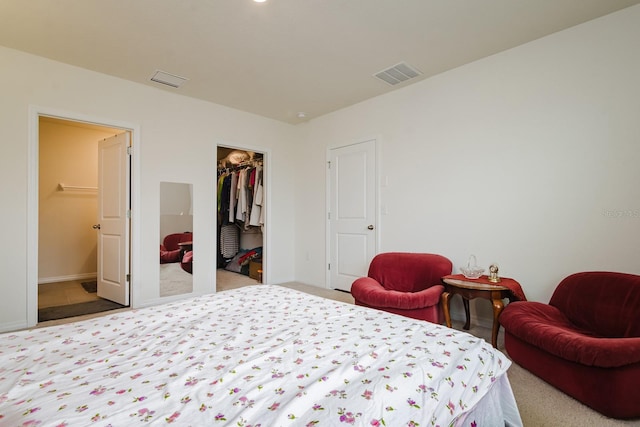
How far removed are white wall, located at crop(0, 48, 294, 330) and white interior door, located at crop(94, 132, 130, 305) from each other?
17 centimetres

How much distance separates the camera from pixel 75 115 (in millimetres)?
3092

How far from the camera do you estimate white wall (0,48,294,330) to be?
9.17 ft

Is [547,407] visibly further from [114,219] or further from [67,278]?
[67,278]

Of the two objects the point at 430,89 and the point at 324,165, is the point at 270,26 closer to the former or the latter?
the point at 430,89

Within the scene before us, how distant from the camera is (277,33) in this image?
2.53 meters

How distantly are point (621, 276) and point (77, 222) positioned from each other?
687 cm

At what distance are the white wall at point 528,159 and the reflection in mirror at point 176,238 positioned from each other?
2.44 m

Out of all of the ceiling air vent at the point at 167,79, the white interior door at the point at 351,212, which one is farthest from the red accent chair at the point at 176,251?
the white interior door at the point at 351,212

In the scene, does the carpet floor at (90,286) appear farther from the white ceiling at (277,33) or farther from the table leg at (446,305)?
the table leg at (446,305)

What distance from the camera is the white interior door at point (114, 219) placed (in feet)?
11.6

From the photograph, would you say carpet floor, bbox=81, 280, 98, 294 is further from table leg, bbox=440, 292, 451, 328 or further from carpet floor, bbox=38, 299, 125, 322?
table leg, bbox=440, 292, 451, 328

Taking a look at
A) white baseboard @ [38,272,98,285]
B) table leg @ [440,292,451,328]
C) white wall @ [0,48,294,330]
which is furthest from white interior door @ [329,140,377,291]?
white baseboard @ [38,272,98,285]

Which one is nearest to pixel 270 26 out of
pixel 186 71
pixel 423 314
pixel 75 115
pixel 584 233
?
pixel 186 71

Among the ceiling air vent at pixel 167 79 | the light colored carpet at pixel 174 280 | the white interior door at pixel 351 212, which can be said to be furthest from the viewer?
the white interior door at pixel 351 212
